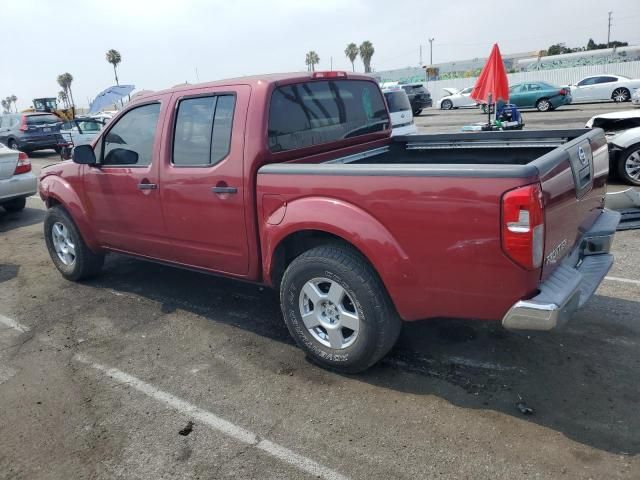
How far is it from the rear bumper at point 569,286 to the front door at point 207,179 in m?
2.01

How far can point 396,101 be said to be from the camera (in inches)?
460

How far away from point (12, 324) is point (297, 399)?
3052mm

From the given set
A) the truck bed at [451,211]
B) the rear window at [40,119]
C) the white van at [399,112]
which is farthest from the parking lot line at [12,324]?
the rear window at [40,119]

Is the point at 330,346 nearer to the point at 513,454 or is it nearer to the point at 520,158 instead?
the point at 513,454

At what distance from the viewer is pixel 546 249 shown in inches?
107

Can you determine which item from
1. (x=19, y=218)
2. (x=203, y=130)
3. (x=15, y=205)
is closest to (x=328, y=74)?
(x=203, y=130)

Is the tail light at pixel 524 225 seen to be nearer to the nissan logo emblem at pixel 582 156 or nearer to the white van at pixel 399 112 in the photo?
the nissan logo emblem at pixel 582 156

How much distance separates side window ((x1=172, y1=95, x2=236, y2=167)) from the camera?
3826 mm

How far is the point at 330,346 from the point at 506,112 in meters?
11.0

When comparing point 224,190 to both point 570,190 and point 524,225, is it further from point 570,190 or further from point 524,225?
point 570,190

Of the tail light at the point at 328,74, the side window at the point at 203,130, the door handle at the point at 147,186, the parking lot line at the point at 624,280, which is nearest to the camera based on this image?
the side window at the point at 203,130

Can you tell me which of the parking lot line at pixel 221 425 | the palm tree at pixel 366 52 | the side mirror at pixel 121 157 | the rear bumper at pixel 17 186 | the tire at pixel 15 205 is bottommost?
the parking lot line at pixel 221 425

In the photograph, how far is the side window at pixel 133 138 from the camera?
4.37 metres

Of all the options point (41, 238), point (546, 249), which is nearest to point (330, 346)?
point (546, 249)
